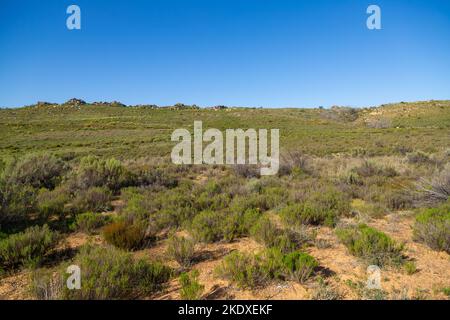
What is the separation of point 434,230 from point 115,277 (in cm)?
491

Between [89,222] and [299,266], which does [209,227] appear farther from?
[89,222]

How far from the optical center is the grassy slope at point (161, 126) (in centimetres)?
2753

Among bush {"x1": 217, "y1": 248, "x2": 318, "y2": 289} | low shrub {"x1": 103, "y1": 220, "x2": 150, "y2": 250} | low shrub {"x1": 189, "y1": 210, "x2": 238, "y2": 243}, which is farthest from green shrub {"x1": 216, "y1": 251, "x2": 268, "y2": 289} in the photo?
low shrub {"x1": 103, "y1": 220, "x2": 150, "y2": 250}

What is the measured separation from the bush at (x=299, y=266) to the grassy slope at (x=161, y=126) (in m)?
16.5

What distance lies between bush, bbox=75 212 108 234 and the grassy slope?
1629 cm

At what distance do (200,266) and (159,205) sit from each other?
10.0ft

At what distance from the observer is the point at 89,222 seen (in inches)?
Result: 213

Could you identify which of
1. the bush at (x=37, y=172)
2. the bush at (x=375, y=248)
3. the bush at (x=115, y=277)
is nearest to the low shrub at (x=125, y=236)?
the bush at (x=115, y=277)

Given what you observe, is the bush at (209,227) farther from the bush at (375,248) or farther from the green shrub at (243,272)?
the bush at (375,248)

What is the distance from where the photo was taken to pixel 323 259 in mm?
4082

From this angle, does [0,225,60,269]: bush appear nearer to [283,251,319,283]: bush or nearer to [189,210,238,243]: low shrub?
[189,210,238,243]: low shrub

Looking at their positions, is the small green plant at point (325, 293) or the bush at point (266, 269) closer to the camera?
the small green plant at point (325, 293)

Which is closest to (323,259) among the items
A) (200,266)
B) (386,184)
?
(200,266)
